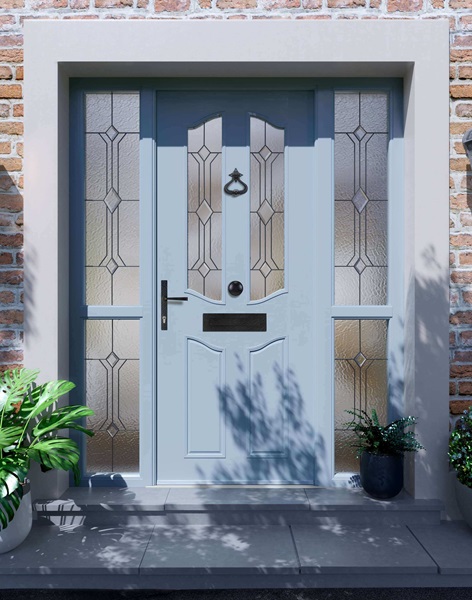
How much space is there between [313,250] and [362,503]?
1561 millimetres

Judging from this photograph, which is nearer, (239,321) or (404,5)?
(404,5)

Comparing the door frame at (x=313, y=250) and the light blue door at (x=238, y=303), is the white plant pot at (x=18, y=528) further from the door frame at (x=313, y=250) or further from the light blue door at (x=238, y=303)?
the light blue door at (x=238, y=303)

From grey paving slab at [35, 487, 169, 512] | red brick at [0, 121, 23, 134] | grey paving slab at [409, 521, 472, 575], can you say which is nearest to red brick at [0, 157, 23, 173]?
red brick at [0, 121, 23, 134]

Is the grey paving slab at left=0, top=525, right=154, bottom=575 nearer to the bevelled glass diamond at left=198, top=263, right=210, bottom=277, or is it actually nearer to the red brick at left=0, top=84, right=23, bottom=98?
the bevelled glass diamond at left=198, top=263, right=210, bottom=277

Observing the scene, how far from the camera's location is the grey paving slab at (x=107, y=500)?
137 inches

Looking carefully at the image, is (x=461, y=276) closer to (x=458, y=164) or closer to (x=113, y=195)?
(x=458, y=164)

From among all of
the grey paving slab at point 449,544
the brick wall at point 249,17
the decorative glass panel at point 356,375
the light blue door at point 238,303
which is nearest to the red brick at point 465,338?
the brick wall at point 249,17

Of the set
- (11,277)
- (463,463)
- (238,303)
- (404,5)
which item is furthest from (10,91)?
(463,463)

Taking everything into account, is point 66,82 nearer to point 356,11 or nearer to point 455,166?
point 356,11

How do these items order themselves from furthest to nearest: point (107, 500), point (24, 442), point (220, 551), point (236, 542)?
point (107, 500) < point (24, 442) < point (236, 542) < point (220, 551)

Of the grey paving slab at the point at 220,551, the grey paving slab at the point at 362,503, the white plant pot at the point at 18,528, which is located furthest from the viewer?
the grey paving slab at the point at 362,503

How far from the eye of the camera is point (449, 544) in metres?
3.22

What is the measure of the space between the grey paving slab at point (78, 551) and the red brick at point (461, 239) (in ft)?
8.06

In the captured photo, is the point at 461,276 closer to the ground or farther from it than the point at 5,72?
closer to the ground
